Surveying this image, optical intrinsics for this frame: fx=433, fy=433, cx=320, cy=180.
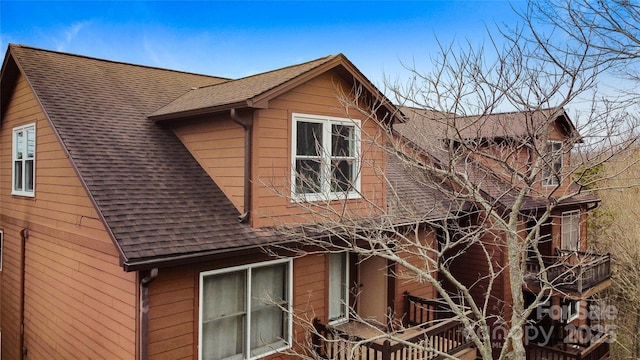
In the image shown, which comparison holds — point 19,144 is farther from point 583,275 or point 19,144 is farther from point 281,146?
point 583,275

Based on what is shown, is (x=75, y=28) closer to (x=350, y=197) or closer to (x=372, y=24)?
(x=372, y=24)

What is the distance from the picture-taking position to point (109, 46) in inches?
1089

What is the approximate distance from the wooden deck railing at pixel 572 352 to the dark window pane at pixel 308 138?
9504 millimetres

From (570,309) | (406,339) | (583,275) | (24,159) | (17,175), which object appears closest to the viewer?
(406,339)

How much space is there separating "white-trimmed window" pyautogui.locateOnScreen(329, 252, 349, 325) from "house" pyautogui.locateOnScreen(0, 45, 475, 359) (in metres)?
0.04

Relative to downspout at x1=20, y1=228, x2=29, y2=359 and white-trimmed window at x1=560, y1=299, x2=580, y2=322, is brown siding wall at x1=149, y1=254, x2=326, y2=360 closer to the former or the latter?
downspout at x1=20, y1=228, x2=29, y2=359

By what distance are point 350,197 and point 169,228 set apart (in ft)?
11.8

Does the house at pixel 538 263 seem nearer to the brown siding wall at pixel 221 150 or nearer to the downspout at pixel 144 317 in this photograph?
the brown siding wall at pixel 221 150

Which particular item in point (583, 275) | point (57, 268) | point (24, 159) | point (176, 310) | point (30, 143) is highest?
point (30, 143)

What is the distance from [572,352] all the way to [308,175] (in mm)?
10664

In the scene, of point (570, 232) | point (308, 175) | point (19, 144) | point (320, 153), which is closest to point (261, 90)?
point (320, 153)

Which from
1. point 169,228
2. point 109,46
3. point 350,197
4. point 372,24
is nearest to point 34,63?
point 169,228

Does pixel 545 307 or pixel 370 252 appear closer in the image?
pixel 370 252

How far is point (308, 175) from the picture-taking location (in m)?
7.86
